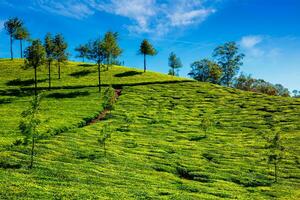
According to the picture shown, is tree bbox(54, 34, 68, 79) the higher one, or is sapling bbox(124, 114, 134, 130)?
tree bbox(54, 34, 68, 79)

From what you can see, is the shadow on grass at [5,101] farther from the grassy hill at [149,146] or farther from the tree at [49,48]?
the tree at [49,48]

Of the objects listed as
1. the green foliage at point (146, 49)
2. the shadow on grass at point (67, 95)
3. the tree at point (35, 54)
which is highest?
the green foliage at point (146, 49)

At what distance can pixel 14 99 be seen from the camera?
88000mm

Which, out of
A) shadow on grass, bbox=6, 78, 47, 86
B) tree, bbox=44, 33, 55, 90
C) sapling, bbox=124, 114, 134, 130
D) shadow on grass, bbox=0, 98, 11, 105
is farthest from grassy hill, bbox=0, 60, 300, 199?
tree, bbox=44, 33, 55, 90

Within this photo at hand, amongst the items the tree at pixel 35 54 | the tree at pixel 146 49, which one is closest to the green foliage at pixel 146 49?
the tree at pixel 146 49

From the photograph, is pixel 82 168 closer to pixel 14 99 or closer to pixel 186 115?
pixel 186 115

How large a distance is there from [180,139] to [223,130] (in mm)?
12095

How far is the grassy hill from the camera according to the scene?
41.1 metres

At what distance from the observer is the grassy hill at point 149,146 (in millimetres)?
41094

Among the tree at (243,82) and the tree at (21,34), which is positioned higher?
the tree at (21,34)

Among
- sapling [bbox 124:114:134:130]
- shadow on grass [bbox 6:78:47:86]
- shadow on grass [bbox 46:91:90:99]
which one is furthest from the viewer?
shadow on grass [bbox 6:78:47:86]

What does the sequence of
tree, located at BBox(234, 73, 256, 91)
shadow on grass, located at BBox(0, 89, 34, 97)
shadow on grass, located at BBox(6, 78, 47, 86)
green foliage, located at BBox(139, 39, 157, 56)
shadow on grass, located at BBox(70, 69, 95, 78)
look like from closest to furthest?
shadow on grass, located at BBox(0, 89, 34, 97)
shadow on grass, located at BBox(6, 78, 47, 86)
shadow on grass, located at BBox(70, 69, 95, 78)
green foliage, located at BBox(139, 39, 157, 56)
tree, located at BBox(234, 73, 256, 91)

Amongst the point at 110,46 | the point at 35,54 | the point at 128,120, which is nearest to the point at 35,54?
the point at 35,54

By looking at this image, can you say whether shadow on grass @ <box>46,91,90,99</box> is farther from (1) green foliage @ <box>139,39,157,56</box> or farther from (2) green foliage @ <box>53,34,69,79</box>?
(1) green foliage @ <box>139,39,157,56</box>
